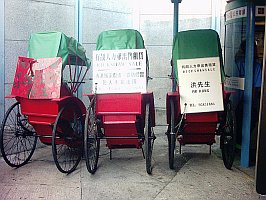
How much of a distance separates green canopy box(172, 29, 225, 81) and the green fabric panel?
69 centimetres

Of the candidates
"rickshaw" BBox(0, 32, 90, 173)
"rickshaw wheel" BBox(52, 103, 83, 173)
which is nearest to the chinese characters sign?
"rickshaw" BBox(0, 32, 90, 173)

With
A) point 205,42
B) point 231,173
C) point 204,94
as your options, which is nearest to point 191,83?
point 204,94

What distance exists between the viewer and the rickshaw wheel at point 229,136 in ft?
16.9

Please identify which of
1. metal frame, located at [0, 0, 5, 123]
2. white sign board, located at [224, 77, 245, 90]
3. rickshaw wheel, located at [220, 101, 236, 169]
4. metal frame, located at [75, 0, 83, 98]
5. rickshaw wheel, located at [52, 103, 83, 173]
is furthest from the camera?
metal frame, located at [75, 0, 83, 98]

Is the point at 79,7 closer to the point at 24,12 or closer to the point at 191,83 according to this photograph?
the point at 24,12

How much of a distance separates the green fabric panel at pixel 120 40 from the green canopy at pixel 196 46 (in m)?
0.69

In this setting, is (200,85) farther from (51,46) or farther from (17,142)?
(17,142)

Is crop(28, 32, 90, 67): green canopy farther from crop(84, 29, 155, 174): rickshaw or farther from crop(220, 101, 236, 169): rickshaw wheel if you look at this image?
crop(220, 101, 236, 169): rickshaw wheel

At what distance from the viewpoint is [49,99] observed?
5.04 meters

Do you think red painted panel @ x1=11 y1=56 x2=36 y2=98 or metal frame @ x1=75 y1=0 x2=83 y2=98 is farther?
metal frame @ x1=75 y1=0 x2=83 y2=98

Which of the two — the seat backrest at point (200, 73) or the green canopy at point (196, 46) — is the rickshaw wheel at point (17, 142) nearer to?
the seat backrest at point (200, 73)

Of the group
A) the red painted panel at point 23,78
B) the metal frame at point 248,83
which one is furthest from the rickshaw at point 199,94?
the red painted panel at point 23,78

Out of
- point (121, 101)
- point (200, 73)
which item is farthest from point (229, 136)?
point (121, 101)

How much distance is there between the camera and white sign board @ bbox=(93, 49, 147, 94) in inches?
205
